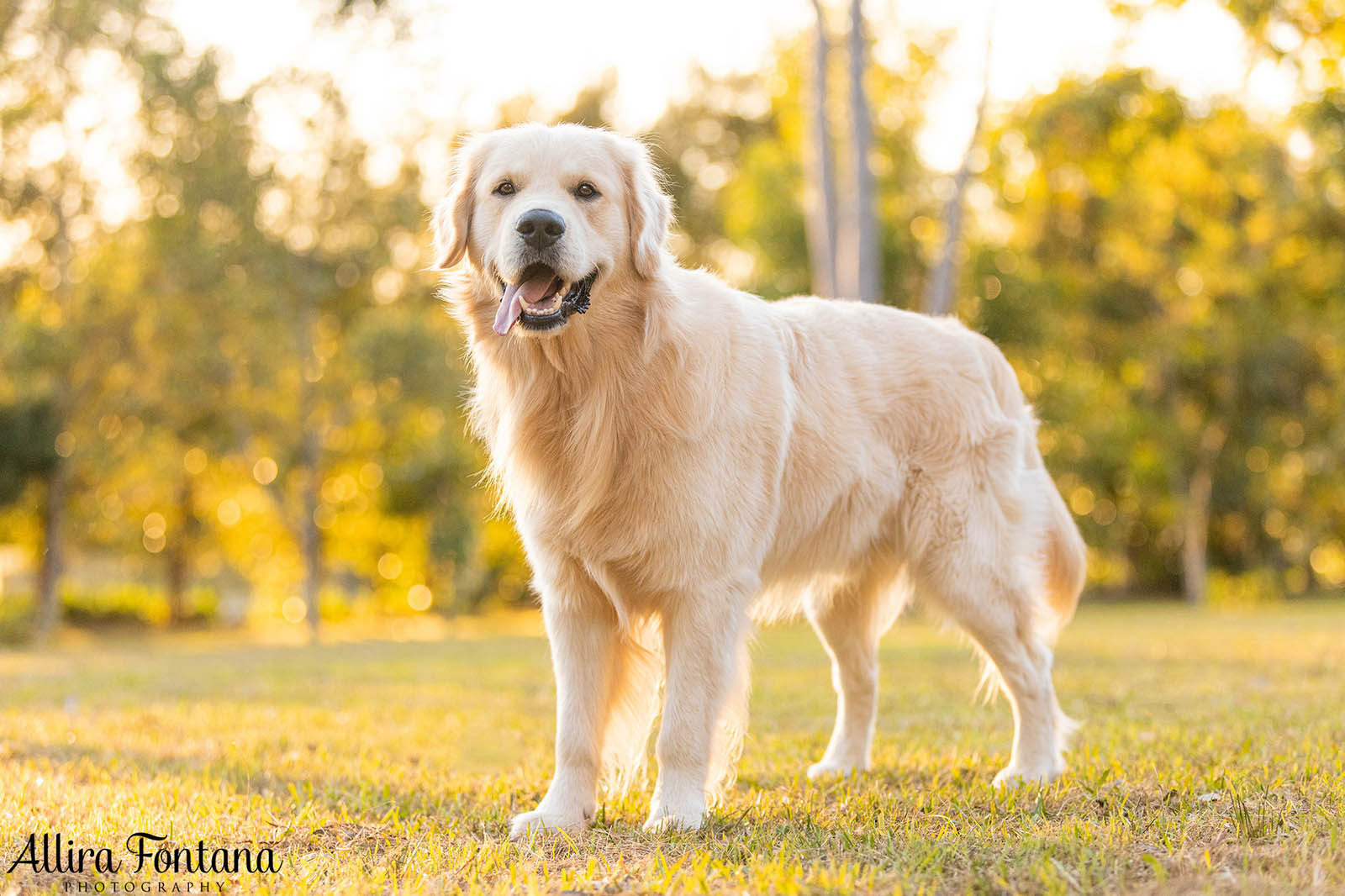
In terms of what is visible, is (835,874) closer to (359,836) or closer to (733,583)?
(733,583)

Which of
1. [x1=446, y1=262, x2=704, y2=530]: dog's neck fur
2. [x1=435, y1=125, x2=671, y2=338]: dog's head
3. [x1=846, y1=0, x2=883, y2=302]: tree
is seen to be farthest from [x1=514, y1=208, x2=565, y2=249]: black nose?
[x1=846, y1=0, x2=883, y2=302]: tree

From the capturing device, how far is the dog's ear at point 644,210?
3.88 metres

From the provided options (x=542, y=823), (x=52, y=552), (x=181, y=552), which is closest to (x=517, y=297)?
(x=542, y=823)

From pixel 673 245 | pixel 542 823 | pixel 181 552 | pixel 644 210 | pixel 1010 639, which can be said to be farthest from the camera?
pixel 181 552

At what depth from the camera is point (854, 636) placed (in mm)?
5078

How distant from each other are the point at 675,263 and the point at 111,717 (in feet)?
14.3

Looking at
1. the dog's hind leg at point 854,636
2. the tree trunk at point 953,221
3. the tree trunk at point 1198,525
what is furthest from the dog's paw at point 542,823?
the tree trunk at point 1198,525

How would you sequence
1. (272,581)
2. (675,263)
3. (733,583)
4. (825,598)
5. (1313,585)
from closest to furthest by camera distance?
(733,583) → (675,263) → (825,598) → (1313,585) → (272,581)

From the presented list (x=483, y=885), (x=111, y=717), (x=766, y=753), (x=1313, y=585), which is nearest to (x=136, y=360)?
(x=111, y=717)

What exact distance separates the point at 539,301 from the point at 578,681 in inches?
50.8

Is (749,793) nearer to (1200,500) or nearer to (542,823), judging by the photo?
(542,823)

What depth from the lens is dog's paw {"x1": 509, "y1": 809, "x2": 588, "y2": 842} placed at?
11.9 feet

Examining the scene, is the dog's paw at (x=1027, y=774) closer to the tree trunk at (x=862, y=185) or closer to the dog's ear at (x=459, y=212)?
the dog's ear at (x=459, y=212)

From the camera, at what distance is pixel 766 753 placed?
524 cm
